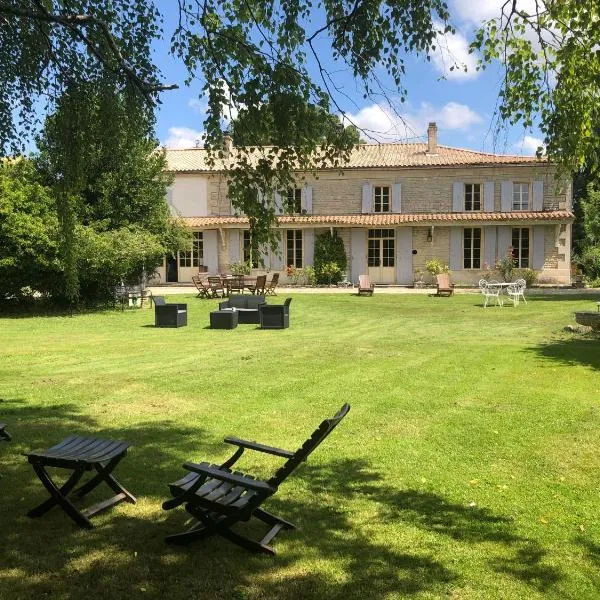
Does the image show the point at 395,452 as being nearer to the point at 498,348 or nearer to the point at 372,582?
the point at 372,582

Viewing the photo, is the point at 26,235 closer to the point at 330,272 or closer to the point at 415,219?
Result: the point at 330,272

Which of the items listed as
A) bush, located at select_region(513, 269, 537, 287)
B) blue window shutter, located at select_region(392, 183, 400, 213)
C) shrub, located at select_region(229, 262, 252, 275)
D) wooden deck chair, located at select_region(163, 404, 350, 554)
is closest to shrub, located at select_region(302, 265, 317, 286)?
shrub, located at select_region(229, 262, 252, 275)

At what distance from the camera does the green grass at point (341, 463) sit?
3.13m

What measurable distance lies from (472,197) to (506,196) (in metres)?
1.49

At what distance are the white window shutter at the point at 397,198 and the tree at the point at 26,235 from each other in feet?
54.5

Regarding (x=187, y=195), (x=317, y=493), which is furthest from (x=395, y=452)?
(x=187, y=195)

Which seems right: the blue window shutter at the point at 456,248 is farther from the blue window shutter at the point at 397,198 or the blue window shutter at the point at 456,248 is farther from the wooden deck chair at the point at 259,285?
the wooden deck chair at the point at 259,285

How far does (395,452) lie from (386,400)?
1690 millimetres

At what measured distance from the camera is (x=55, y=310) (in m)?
18.2

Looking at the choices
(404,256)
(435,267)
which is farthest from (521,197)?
(404,256)

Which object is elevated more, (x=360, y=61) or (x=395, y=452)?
(x=360, y=61)

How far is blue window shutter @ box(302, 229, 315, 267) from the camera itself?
2903 centimetres

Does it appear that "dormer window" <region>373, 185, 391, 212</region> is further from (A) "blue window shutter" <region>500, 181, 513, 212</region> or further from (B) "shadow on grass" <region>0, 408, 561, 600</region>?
(B) "shadow on grass" <region>0, 408, 561, 600</region>

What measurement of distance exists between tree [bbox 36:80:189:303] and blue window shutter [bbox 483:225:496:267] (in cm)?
1337
